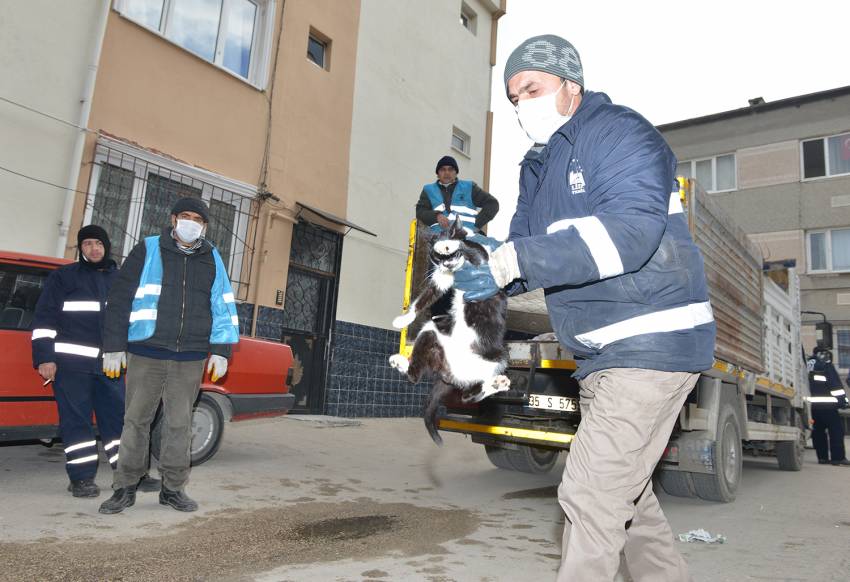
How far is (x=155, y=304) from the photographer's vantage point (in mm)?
4250

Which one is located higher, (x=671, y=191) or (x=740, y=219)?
(x=740, y=219)

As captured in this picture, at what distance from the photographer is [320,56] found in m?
11.7

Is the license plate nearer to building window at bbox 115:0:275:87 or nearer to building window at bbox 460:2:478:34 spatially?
building window at bbox 115:0:275:87

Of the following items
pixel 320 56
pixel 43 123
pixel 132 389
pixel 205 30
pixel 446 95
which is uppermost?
pixel 446 95

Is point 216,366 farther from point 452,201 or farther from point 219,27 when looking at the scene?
point 219,27

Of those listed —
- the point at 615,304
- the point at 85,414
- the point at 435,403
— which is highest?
the point at 615,304

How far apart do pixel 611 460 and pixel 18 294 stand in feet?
16.0

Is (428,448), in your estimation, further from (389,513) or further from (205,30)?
(205,30)

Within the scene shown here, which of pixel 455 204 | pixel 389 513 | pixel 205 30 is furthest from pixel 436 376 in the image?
pixel 205 30

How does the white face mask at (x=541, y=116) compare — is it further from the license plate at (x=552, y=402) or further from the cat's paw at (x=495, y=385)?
the license plate at (x=552, y=402)

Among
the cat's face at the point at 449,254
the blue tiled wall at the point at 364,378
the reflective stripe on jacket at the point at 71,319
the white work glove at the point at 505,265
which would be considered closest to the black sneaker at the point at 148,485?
the reflective stripe on jacket at the point at 71,319

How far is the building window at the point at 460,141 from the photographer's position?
602 inches

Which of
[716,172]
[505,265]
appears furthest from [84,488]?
[716,172]

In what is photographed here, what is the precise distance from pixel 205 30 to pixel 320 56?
265 cm
